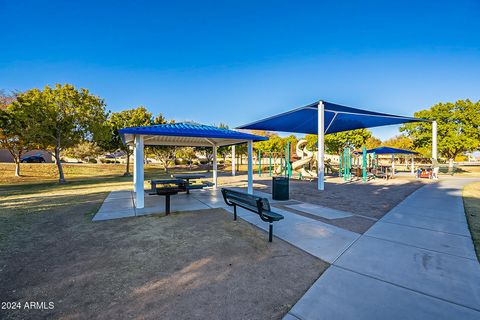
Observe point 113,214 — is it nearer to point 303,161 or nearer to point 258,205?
point 258,205

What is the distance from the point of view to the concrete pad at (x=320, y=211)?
6805 mm

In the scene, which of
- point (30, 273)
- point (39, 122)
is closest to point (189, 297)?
point (30, 273)

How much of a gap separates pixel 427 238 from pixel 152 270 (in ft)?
18.2

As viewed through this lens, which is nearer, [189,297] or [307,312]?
[307,312]

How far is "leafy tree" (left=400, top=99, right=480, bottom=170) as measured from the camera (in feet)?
89.8

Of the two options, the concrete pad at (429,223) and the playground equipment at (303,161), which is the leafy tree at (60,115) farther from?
the concrete pad at (429,223)

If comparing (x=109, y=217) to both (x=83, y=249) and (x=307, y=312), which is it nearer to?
(x=83, y=249)

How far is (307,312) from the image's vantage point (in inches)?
97.8

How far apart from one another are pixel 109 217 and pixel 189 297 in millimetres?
5180

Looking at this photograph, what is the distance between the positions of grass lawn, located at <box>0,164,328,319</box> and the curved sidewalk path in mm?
309

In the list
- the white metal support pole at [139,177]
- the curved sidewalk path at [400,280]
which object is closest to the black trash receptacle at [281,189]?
the curved sidewalk path at [400,280]

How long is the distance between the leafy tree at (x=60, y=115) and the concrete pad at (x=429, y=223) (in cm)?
2126

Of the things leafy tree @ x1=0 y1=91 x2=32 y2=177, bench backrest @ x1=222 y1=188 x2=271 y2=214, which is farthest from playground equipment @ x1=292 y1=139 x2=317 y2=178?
leafy tree @ x1=0 y1=91 x2=32 y2=177

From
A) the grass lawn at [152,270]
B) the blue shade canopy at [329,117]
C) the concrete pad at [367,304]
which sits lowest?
the grass lawn at [152,270]
